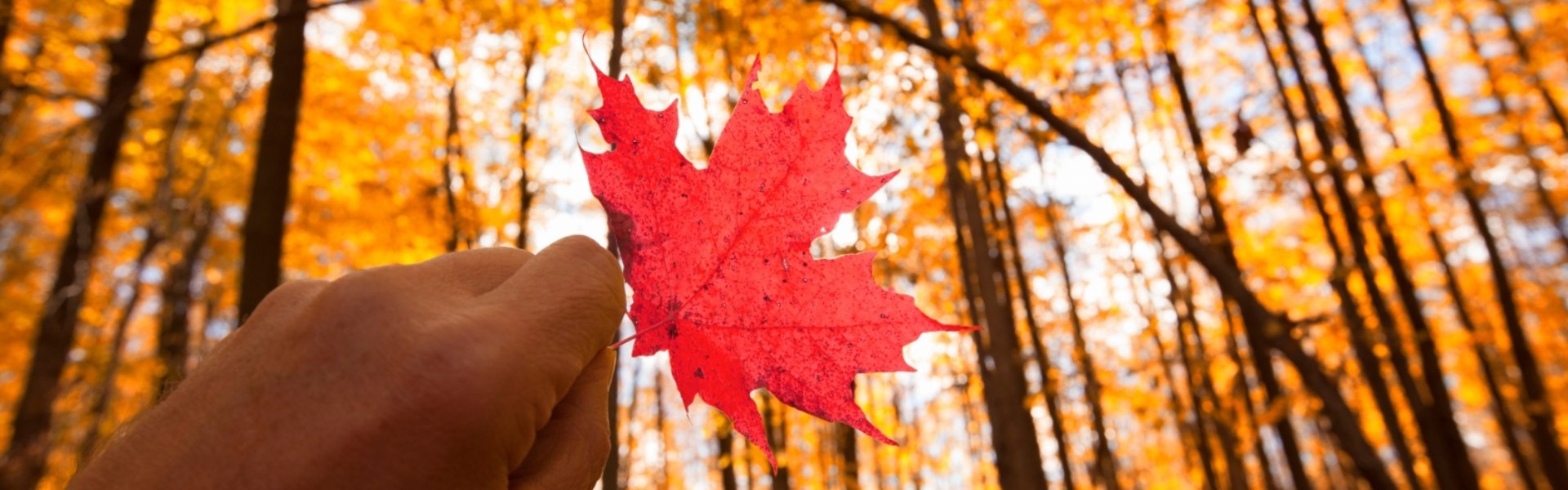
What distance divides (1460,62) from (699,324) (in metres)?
15.4

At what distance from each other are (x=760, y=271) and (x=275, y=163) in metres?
2.33

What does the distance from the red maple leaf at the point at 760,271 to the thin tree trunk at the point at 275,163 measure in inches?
82.4

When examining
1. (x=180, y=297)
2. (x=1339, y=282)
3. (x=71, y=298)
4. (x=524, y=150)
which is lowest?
(x=1339, y=282)

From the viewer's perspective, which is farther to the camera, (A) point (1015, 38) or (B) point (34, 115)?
(B) point (34, 115)

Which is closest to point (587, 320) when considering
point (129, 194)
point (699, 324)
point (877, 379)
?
point (699, 324)

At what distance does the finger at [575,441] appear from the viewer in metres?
0.66

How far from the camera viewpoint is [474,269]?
656 mm

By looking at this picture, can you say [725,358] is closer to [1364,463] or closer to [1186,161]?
[1364,463]

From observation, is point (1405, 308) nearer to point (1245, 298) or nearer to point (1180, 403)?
point (1180, 403)

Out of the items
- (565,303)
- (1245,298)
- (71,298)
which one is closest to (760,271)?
(565,303)

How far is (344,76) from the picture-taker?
8.94 meters

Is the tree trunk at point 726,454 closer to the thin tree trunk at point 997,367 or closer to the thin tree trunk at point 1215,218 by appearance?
the thin tree trunk at point 997,367

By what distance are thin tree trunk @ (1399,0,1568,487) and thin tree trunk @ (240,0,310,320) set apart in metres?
8.44

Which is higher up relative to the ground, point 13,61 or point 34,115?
point 34,115
